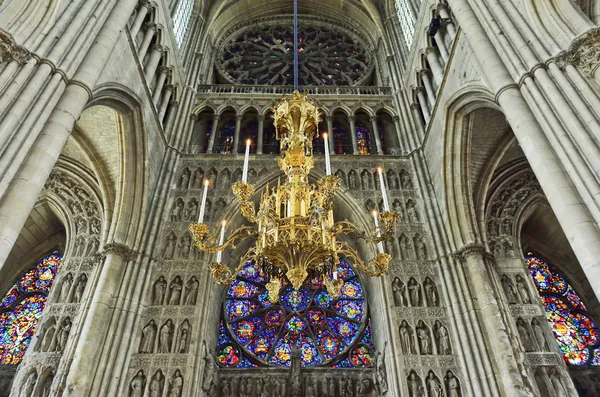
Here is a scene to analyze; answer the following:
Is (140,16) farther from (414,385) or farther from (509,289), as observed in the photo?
(509,289)

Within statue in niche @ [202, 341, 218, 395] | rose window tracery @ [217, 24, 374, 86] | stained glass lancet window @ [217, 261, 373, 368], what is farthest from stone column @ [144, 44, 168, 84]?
statue in niche @ [202, 341, 218, 395]

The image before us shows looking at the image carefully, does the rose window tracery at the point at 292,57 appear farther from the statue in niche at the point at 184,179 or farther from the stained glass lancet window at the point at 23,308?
the stained glass lancet window at the point at 23,308

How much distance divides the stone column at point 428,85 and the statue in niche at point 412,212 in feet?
9.13

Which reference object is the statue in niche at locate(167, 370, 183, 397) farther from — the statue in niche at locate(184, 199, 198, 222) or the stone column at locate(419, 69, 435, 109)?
the stone column at locate(419, 69, 435, 109)

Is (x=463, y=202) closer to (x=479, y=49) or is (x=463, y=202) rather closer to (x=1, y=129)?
(x=479, y=49)

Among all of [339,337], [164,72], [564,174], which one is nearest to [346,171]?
[339,337]

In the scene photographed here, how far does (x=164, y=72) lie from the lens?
12852 millimetres

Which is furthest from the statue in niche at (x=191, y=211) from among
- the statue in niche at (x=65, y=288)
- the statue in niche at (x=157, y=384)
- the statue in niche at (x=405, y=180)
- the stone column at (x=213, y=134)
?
the statue in niche at (x=405, y=180)

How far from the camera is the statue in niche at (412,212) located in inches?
461

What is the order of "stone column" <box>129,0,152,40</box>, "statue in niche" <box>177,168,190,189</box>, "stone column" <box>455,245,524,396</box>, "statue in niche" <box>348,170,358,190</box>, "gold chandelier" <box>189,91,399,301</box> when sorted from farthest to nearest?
1. "statue in niche" <box>348,170,358,190</box>
2. "statue in niche" <box>177,168,190,189</box>
3. "stone column" <box>129,0,152,40</box>
4. "stone column" <box>455,245,524,396</box>
5. "gold chandelier" <box>189,91,399,301</box>

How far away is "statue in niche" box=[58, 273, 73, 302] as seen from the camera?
1036cm

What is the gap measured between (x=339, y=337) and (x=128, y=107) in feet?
25.6

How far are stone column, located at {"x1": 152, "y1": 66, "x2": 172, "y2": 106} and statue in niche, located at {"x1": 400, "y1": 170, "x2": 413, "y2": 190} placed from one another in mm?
7209

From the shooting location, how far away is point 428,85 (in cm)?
1285
